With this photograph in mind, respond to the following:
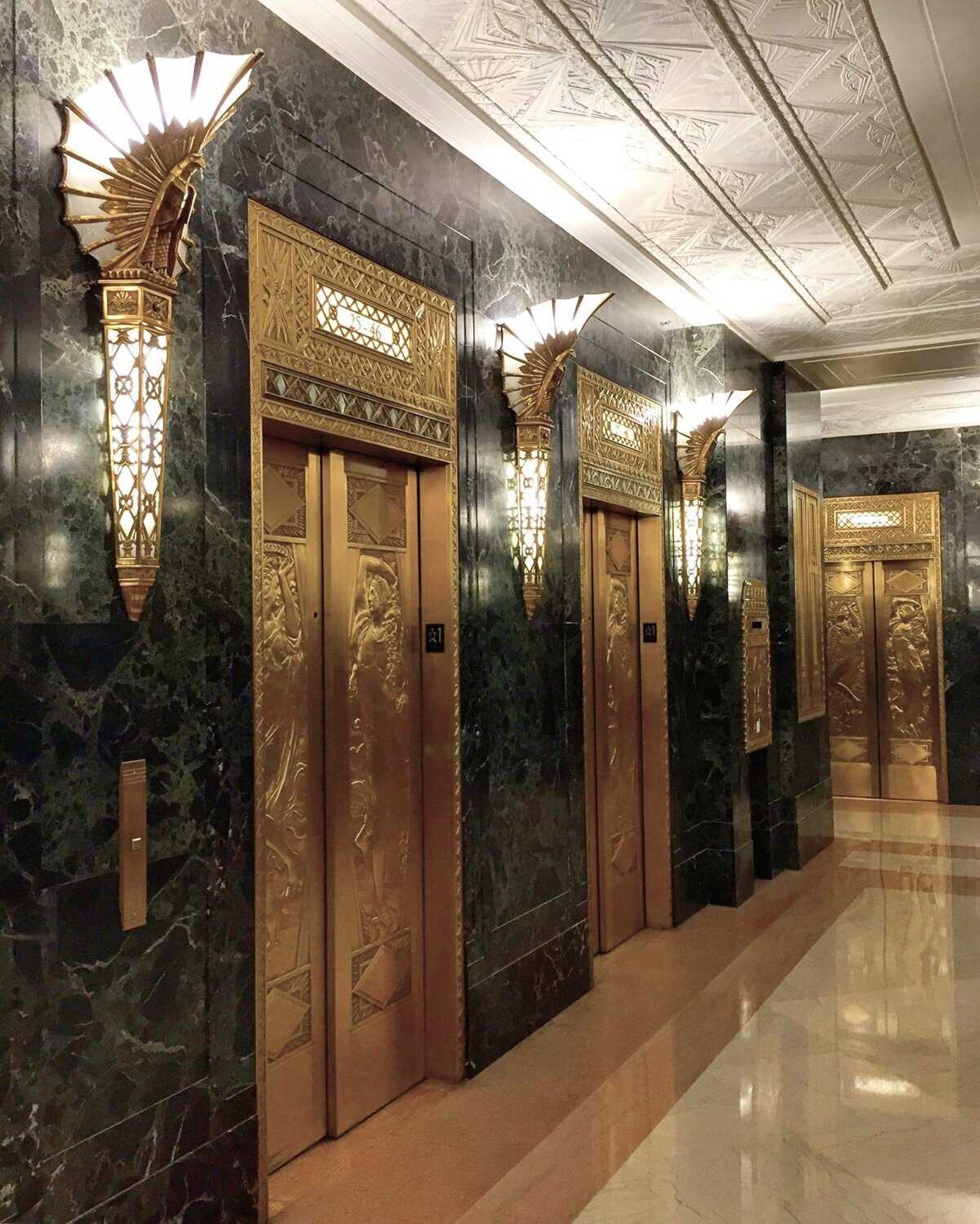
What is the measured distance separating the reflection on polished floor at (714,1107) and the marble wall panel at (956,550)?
4791 millimetres

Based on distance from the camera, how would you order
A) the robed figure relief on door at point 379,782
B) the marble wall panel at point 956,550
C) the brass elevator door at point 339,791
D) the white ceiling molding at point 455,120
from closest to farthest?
the white ceiling molding at point 455,120 < the brass elevator door at point 339,791 < the robed figure relief on door at point 379,782 < the marble wall panel at point 956,550

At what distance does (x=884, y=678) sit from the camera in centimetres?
1056

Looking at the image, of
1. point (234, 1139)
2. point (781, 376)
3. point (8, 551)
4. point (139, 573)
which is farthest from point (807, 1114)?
point (781, 376)

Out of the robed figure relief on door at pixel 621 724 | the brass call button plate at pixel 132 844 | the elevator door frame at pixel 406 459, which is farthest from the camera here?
the robed figure relief on door at pixel 621 724

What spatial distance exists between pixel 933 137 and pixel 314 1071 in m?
4.25

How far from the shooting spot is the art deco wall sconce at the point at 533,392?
4371 mm

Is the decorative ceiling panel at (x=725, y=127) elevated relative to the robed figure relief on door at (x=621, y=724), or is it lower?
elevated

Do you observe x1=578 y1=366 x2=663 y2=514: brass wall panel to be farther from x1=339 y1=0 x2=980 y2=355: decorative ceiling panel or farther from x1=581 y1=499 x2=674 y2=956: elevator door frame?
x1=339 y1=0 x2=980 y2=355: decorative ceiling panel

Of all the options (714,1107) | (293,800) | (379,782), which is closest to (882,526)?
(714,1107)

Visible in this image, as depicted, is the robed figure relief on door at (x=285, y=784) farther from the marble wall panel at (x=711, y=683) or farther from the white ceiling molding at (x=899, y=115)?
the marble wall panel at (x=711, y=683)

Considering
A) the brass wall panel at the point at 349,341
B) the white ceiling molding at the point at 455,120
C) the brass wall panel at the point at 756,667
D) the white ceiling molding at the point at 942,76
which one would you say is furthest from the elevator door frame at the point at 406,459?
the brass wall panel at the point at 756,667

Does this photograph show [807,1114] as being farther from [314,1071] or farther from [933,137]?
[933,137]

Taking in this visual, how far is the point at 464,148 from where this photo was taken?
13.5 feet

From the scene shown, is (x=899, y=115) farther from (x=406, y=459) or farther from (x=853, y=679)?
(x=853, y=679)
